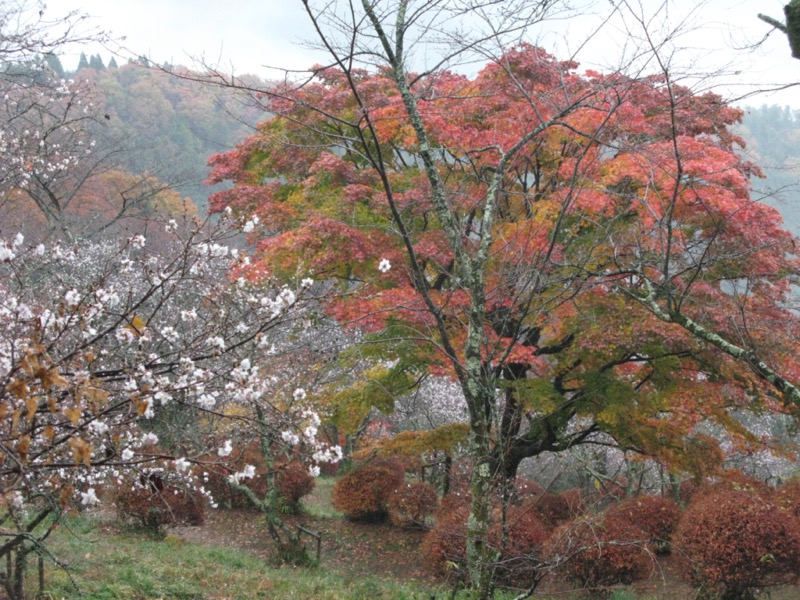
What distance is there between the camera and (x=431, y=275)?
10742 millimetres

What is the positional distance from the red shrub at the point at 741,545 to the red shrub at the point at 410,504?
5.27 metres

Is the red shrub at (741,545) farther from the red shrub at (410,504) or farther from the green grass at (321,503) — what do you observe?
the green grass at (321,503)

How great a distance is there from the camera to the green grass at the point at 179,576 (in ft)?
19.7

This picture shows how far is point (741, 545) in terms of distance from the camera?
7566mm

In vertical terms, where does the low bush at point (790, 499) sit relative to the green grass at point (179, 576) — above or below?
below

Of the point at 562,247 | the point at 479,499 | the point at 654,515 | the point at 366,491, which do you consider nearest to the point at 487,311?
the point at 562,247

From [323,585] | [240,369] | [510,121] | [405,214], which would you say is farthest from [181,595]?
[510,121]

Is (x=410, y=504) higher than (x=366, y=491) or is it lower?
lower

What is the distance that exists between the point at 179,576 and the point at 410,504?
592 centimetres

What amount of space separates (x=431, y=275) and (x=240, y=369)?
749cm

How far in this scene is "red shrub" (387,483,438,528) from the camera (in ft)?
39.8

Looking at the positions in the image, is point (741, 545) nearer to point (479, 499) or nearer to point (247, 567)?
point (479, 499)

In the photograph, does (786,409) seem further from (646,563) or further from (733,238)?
(646,563)

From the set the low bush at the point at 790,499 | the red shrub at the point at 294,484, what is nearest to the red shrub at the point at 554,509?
the low bush at the point at 790,499
